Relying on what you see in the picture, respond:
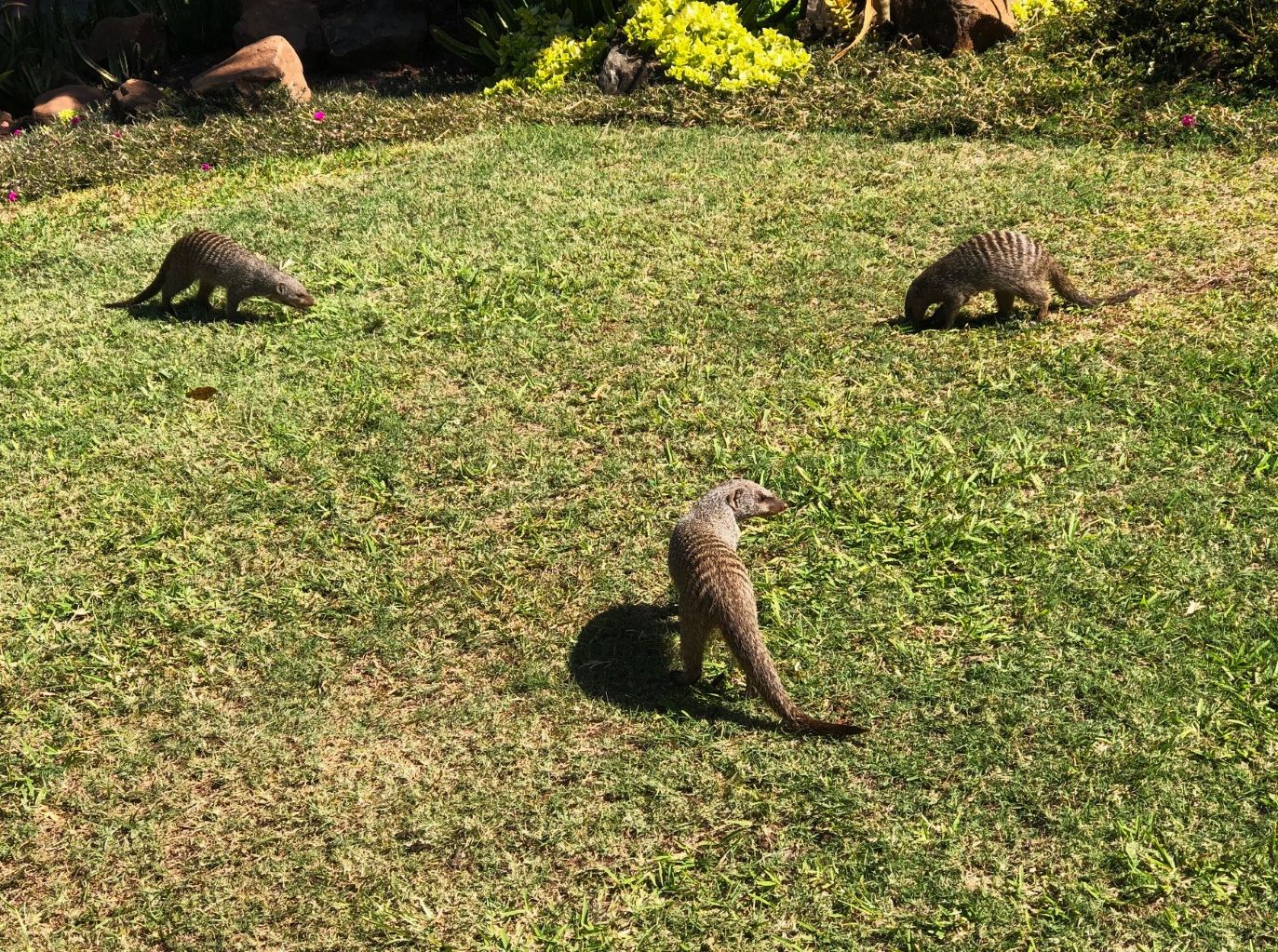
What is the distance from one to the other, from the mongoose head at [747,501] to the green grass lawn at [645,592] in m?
0.27

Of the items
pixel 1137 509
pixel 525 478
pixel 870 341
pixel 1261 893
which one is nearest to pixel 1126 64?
pixel 870 341

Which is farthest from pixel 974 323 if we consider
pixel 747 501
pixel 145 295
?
pixel 145 295

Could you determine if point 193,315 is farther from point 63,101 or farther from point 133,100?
point 63,101

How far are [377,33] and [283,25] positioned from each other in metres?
0.99

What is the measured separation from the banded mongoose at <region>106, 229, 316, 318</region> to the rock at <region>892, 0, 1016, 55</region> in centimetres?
579

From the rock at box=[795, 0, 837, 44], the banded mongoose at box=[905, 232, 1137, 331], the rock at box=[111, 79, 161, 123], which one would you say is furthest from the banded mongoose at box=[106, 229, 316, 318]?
the rock at box=[795, 0, 837, 44]

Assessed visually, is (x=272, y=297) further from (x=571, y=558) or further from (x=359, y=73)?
(x=359, y=73)

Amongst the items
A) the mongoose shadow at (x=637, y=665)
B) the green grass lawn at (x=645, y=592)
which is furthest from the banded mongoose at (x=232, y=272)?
the mongoose shadow at (x=637, y=665)

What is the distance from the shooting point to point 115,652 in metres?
4.34

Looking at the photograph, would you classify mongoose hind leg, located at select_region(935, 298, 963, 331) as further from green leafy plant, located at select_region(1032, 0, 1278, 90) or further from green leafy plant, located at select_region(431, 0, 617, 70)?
green leafy plant, located at select_region(431, 0, 617, 70)

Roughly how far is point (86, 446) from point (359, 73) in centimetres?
688

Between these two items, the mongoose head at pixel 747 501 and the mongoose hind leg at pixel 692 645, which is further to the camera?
the mongoose head at pixel 747 501

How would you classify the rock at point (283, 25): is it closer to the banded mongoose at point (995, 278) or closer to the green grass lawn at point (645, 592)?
the green grass lawn at point (645, 592)

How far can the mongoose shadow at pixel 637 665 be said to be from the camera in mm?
3902
